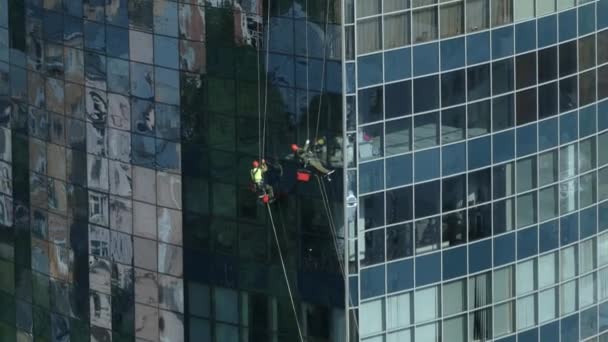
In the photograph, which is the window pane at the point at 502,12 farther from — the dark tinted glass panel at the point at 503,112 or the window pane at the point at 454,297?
the window pane at the point at 454,297

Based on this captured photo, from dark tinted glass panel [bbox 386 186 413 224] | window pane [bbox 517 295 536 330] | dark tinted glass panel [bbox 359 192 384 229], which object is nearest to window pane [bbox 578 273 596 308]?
window pane [bbox 517 295 536 330]

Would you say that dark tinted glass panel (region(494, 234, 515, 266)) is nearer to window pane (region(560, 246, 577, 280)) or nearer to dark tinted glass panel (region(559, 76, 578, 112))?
window pane (region(560, 246, 577, 280))

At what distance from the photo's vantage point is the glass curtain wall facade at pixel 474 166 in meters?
71.4

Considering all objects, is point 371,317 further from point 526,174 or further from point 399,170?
point 526,174

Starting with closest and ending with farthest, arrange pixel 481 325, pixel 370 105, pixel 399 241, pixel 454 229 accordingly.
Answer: pixel 370 105, pixel 399 241, pixel 454 229, pixel 481 325

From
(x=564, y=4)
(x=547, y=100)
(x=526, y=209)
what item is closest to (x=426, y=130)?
(x=547, y=100)

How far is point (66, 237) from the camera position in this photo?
79.2 m

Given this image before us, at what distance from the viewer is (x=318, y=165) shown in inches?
2817

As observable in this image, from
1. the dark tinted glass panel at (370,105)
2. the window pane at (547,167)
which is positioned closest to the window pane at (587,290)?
the window pane at (547,167)

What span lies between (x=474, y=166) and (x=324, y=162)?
18.1 feet

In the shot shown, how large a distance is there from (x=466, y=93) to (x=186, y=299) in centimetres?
1198

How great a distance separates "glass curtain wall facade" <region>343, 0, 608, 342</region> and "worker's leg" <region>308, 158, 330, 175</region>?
32.9 inches

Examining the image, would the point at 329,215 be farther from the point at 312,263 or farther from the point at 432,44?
the point at 432,44

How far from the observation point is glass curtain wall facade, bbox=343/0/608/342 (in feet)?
234
